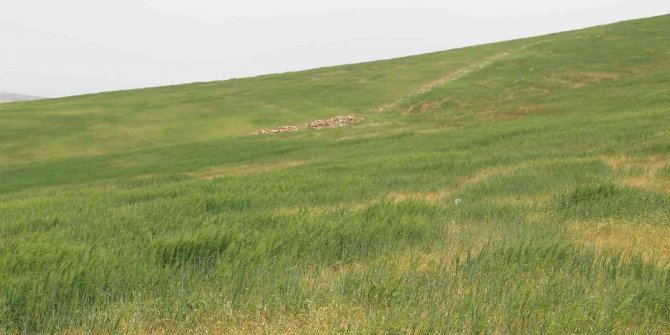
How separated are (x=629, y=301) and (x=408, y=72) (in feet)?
162

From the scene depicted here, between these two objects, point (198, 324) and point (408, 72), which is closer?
point (198, 324)

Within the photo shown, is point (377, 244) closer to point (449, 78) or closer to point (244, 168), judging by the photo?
point (244, 168)

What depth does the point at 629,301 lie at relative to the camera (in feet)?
11.6

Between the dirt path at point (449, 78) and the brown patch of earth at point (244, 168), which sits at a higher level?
the dirt path at point (449, 78)

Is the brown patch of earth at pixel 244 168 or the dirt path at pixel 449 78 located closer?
the brown patch of earth at pixel 244 168

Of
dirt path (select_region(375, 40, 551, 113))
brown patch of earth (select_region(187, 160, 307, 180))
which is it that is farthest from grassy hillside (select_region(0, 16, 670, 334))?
dirt path (select_region(375, 40, 551, 113))

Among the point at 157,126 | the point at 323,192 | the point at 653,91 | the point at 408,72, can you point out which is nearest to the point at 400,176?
the point at 323,192

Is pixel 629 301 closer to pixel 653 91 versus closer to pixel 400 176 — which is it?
pixel 400 176

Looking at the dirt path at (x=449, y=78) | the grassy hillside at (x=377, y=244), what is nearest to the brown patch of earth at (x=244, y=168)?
the grassy hillside at (x=377, y=244)

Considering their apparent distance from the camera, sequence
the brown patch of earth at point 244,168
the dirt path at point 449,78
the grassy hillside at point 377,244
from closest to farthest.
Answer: the grassy hillside at point 377,244 < the brown patch of earth at point 244,168 < the dirt path at point 449,78

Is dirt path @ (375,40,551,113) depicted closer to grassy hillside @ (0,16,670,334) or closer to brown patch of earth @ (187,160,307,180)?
grassy hillside @ (0,16,670,334)

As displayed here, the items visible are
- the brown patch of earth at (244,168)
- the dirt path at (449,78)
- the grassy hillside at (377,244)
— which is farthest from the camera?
the dirt path at (449,78)

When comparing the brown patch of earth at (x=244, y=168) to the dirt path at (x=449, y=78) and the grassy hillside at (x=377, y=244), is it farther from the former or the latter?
the dirt path at (x=449, y=78)

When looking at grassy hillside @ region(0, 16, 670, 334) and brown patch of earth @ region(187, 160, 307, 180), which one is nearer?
grassy hillside @ region(0, 16, 670, 334)
